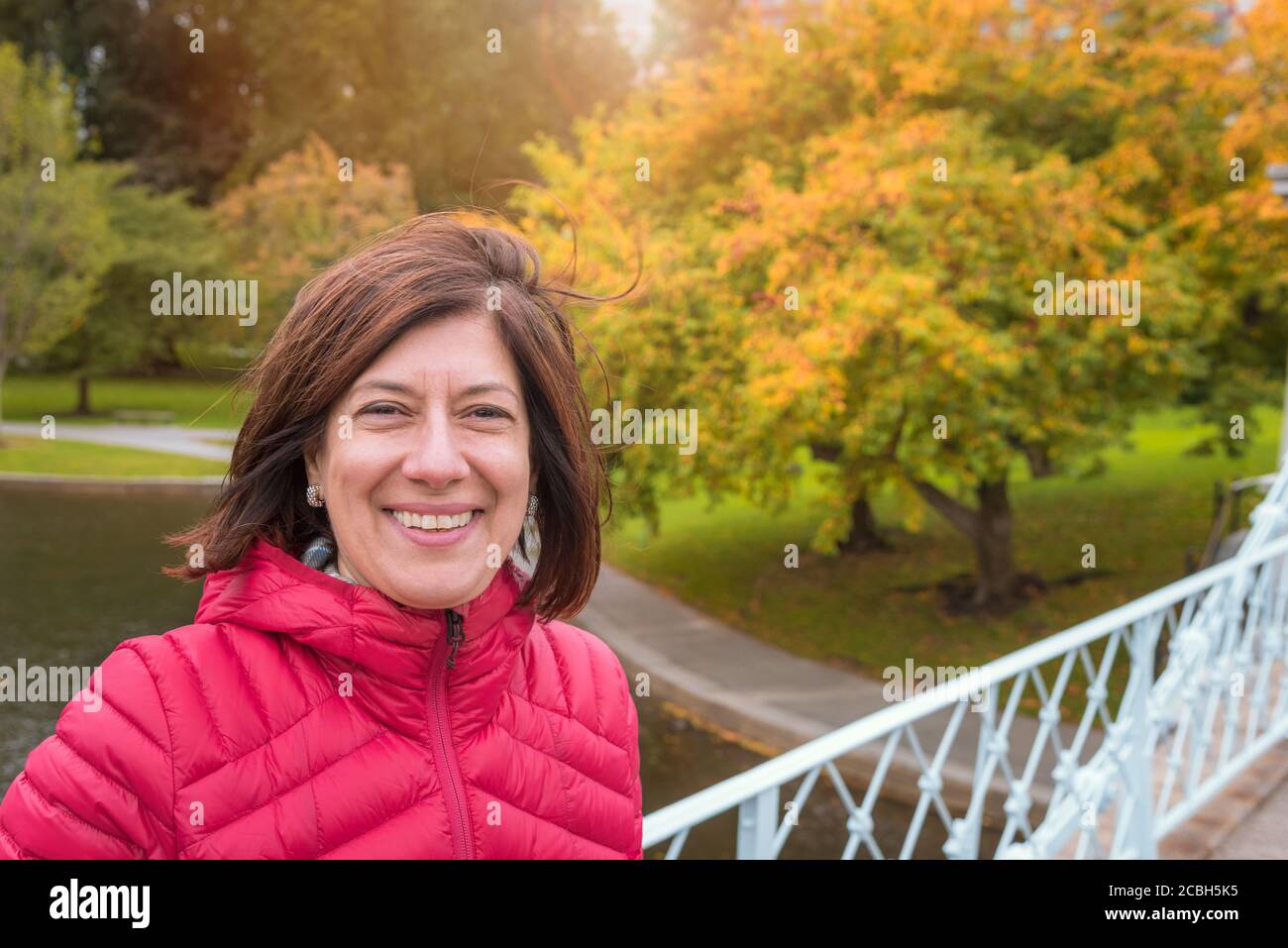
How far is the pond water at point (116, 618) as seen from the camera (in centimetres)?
743

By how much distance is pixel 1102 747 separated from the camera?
354cm

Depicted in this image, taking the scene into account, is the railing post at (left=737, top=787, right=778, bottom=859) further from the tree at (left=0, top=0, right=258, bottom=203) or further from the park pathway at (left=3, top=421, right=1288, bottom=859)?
the tree at (left=0, top=0, right=258, bottom=203)

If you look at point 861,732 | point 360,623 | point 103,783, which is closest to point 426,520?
point 360,623

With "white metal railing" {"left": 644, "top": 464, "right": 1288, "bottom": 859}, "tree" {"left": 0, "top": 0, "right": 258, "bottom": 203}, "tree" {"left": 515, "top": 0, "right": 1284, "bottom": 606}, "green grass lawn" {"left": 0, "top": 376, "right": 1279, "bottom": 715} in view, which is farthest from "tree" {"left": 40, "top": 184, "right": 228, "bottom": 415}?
"white metal railing" {"left": 644, "top": 464, "right": 1288, "bottom": 859}

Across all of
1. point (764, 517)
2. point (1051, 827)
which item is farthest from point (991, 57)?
point (1051, 827)

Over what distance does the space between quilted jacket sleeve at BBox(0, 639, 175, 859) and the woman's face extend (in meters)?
0.27

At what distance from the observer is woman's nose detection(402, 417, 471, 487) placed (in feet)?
4.19

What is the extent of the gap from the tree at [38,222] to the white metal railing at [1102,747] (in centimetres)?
2284

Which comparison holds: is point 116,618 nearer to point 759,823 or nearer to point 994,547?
point 994,547

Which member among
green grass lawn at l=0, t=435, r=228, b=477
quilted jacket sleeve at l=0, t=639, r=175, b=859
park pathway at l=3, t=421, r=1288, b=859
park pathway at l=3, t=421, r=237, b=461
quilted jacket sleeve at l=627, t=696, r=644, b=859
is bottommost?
park pathway at l=3, t=421, r=1288, b=859

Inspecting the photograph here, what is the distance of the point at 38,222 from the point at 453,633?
2510 cm

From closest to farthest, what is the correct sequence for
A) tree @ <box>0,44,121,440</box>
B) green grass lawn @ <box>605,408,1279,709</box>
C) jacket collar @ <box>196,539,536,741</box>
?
jacket collar @ <box>196,539,536,741</box>, green grass lawn @ <box>605,408,1279,709</box>, tree @ <box>0,44,121,440</box>

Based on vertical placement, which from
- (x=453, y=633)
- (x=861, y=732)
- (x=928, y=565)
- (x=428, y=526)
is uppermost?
(x=428, y=526)

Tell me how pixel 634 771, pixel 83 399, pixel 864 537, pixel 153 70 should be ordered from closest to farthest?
pixel 634 771, pixel 864 537, pixel 83 399, pixel 153 70
